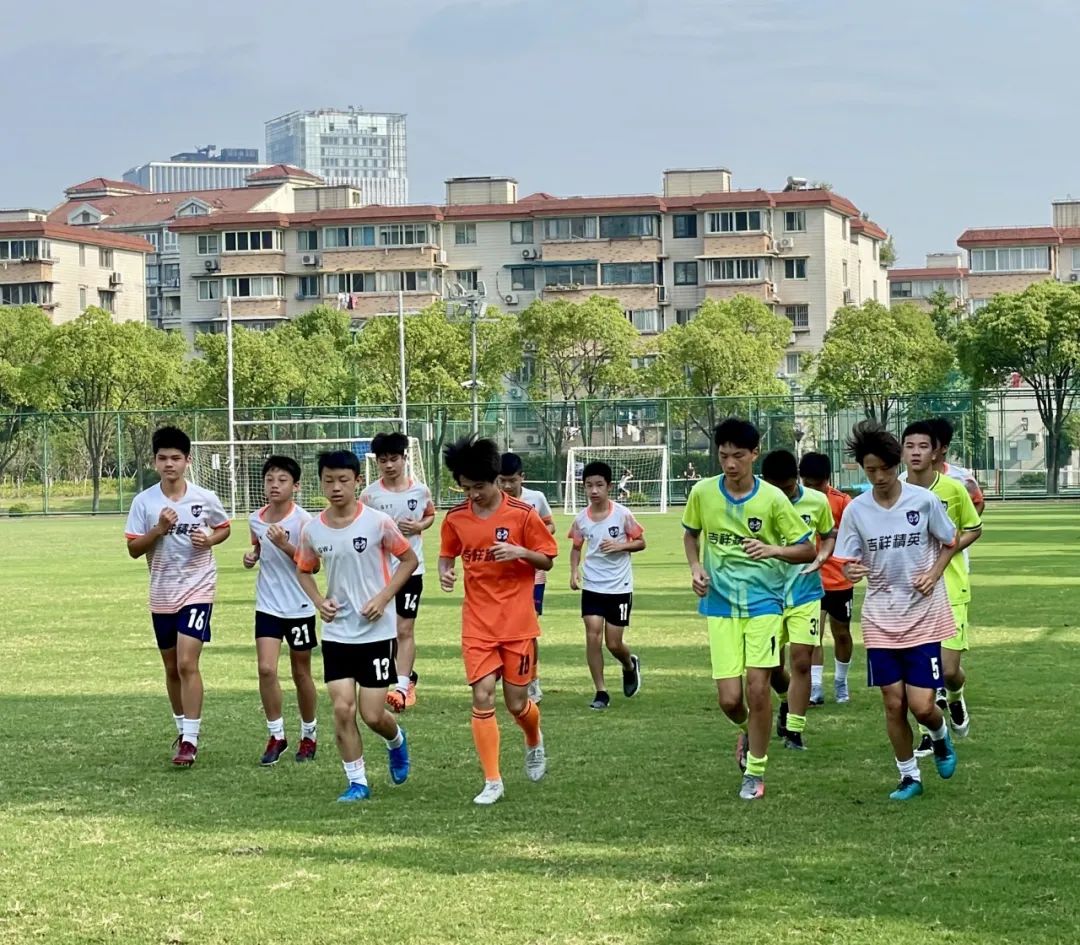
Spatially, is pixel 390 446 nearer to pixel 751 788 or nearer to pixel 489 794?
pixel 489 794

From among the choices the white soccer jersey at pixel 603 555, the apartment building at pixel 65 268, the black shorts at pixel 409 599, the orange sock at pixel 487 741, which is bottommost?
the orange sock at pixel 487 741

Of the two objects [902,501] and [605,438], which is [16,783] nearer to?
[902,501]

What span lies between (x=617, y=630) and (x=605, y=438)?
45.4 meters

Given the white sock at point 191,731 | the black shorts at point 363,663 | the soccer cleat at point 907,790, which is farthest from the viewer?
the white sock at point 191,731

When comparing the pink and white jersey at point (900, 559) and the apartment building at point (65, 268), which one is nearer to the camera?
the pink and white jersey at point (900, 559)

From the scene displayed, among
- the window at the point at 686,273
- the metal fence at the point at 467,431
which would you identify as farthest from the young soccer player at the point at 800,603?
the window at the point at 686,273

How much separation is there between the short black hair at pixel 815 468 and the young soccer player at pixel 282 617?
342cm

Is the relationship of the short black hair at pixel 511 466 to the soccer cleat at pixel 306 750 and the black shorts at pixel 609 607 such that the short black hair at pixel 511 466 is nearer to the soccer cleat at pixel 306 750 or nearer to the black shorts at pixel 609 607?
the black shorts at pixel 609 607

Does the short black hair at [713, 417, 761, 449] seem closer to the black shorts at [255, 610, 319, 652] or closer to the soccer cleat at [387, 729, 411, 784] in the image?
the soccer cleat at [387, 729, 411, 784]

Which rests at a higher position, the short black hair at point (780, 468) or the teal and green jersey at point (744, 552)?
the short black hair at point (780, 468)

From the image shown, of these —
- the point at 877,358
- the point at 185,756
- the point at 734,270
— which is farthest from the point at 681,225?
the point at 185,756

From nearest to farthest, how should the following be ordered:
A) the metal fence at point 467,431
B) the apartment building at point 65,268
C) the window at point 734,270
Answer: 1. the metal fence at point 467,431
2. the window at point 734,270
3. the apartment building at point 65,268

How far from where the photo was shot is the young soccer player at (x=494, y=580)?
914cm

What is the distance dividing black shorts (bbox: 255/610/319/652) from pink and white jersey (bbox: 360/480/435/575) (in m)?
2.15
